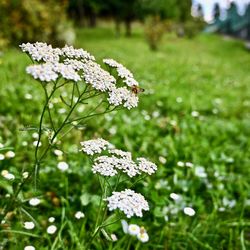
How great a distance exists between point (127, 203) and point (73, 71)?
2.18ft

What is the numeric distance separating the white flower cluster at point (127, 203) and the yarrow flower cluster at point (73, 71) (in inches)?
19.2

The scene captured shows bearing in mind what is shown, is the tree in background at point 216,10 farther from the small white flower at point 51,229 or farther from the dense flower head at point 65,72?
the dense flower head at point 65,72

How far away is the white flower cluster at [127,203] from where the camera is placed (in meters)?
1.77

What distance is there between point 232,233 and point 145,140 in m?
1.71

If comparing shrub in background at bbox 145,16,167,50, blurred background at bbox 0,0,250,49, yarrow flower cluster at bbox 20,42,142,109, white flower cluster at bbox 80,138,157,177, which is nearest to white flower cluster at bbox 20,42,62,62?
yarrow flower cluster at bbox 20,42,142,109

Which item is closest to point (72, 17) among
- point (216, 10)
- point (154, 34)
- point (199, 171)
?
point (154, 34)

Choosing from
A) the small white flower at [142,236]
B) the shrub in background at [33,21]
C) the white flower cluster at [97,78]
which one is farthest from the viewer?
the shrub in background at [33,21]

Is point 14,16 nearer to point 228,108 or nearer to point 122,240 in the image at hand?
point 228,108

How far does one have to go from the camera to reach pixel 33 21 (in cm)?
1344

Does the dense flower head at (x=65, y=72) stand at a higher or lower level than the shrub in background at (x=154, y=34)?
higher

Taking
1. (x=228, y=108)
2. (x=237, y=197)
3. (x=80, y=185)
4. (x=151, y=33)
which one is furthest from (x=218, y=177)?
(x=151, y=33)

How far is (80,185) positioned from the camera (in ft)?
11.8

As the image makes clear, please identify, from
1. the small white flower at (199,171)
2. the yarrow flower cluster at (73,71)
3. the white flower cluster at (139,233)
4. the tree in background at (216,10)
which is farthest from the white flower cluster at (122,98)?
the tree in background at (216,10)

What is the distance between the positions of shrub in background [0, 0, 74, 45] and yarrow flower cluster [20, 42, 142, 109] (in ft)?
33.4
